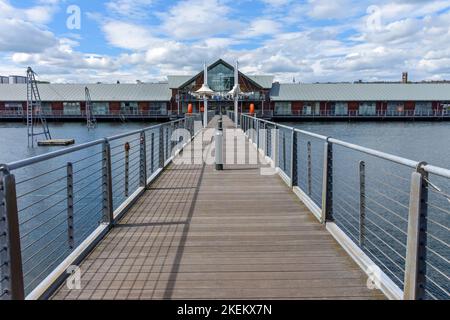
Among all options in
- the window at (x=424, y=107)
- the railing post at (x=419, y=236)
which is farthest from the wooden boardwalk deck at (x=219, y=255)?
the window at (x=424, y=107)

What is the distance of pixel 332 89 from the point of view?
67.1m

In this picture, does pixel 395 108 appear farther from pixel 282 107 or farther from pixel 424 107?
pixel 282 107

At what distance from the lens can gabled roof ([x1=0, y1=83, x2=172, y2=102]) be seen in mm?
65438

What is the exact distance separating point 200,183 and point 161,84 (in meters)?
62.0

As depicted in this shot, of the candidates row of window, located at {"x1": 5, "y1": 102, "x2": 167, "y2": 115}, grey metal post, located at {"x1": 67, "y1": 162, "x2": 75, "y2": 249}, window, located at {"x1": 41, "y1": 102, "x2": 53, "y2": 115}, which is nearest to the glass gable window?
row of window, located at {"x1": 5, "y1": 102, "x2": 167, "y2": 115}

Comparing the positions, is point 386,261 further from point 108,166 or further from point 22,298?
point 22,298

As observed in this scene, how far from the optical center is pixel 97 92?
6712cm

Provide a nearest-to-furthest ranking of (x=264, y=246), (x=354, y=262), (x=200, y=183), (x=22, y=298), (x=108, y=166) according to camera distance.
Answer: (x=22, y=298), (x=354, y=262), (x=264, y=246), (x=108, y=166), (x=200, y=183)

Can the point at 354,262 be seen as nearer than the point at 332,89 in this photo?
Yes

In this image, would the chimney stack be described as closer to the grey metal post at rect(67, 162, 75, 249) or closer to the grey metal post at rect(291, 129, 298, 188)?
the grey metal post at rect(291, 129, 298, 188)

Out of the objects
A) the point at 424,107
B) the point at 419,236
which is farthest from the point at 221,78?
the point at 419,236

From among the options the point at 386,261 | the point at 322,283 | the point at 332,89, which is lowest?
the point at 386,261

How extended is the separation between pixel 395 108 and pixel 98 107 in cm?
4667
